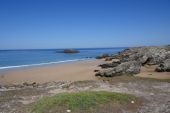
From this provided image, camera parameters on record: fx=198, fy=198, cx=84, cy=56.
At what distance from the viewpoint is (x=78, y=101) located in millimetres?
8656

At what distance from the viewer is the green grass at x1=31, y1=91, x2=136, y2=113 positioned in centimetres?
827

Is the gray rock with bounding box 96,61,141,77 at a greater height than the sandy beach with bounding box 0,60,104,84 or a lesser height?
greater

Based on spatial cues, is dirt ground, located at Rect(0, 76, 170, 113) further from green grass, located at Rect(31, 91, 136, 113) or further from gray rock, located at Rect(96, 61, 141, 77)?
gray rock, located at Rect(96, 61, 141, 77)

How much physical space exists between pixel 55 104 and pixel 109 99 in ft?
8.09

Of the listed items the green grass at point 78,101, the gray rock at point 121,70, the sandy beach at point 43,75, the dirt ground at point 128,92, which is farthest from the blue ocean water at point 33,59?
the green grass at point 78,101

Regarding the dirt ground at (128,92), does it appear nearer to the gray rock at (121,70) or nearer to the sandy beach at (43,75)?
the gray rock at (121,70)

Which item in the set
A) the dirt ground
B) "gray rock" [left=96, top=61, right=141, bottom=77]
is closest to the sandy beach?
"gray rock" [left=96, top=61, right=141, bottom=77]

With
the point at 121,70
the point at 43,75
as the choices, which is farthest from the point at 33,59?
the point at 121,70

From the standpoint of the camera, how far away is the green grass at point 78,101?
8.27 m

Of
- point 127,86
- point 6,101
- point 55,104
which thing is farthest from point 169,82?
point 6,101

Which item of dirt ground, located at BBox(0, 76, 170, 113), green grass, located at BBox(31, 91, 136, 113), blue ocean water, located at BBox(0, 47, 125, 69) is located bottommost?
blue ocean water, located at BBox(0, 47, 125, 69)

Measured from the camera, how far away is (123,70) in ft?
62.2

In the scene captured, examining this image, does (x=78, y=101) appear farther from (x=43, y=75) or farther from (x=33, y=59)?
(x=33, y=59)

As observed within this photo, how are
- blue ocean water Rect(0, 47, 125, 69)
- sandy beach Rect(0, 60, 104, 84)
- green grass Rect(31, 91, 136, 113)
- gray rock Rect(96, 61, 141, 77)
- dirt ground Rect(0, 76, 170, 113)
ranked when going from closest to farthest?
green grass Rect(31, 91, 136, 113) < dirt ground Rect(0, 76, 170, 113) < gray rock Rect(96, 61, 141, 77) < sandy beach Rect(0, 60, 104, 84) < blue ocean water Rect(0, 47, 125, 69)
